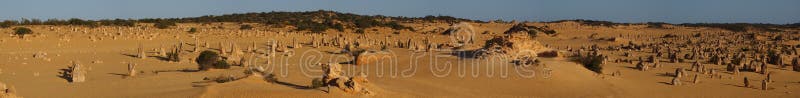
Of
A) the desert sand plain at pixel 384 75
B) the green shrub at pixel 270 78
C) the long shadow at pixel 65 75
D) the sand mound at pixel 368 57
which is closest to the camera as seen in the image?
the desert sand plain at pixel 384 75

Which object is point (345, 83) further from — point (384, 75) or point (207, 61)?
point (207, 61)

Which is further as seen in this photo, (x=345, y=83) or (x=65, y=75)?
(x=65, y=75)

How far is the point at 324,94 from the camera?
31.3 ft

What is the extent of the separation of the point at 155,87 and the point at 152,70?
138 inches

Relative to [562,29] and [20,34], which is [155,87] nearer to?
[20,34]

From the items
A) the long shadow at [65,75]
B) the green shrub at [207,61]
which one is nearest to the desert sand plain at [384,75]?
the long shadow at [65,75]

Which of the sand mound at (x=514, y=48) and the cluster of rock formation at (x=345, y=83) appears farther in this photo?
the sand mound at (x=514, y=48)

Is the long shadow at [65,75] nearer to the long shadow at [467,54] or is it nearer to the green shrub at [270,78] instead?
the green shrub at [270,78]

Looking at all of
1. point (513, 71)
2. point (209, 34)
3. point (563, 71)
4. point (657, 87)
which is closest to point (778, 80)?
point (657, 87)

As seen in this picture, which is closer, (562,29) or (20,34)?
(20,34)

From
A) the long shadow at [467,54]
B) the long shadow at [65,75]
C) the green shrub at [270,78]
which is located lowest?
the long shadow at [65,75]

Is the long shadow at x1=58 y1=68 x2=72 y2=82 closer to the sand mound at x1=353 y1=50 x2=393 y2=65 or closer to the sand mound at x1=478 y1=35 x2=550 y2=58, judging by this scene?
the sand mound at x1=353 y1=50 x2=393 y2=65

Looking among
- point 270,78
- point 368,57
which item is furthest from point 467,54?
point 270,78

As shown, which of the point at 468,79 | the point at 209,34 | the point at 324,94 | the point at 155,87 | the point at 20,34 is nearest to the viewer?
the point at 324,94
